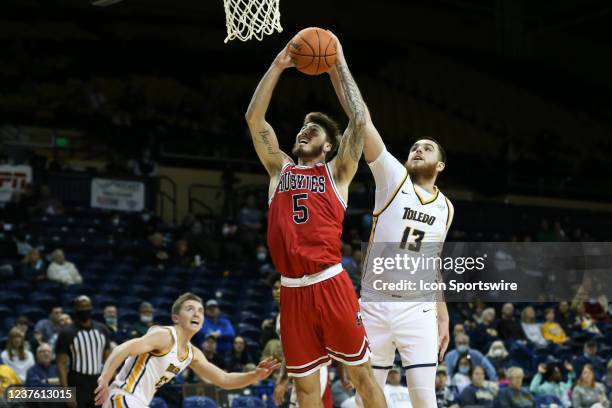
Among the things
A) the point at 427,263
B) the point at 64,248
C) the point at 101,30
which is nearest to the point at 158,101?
the point at 101,30

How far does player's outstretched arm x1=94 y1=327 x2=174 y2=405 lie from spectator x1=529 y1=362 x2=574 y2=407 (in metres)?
8.23

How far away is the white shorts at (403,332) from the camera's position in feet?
24.0

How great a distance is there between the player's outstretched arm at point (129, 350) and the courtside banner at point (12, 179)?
12001 millimetres

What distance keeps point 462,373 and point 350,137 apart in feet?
26.8

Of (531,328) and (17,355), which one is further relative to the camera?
(531,328)

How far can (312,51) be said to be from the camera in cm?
662

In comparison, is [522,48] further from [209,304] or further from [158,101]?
[209,304]

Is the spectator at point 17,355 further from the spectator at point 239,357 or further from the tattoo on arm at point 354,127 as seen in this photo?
the tattoo on arm at point 354,127

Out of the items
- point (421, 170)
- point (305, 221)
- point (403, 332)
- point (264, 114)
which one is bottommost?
point (403, 332)

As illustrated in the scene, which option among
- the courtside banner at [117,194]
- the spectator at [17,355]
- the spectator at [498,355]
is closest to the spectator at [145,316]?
the spectator at [17,355]

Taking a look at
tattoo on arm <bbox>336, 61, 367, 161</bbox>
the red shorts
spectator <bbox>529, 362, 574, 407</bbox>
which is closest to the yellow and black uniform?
the red shorts

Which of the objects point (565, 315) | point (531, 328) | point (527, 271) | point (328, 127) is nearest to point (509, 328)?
point (531, 328)

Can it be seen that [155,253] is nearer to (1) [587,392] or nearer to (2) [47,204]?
(2) [47,204]

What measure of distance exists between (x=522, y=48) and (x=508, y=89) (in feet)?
4.27
